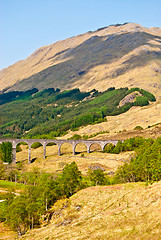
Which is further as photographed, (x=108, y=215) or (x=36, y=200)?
(x=36, y=200)

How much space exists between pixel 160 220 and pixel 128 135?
131 meters

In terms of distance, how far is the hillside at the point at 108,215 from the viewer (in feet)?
119

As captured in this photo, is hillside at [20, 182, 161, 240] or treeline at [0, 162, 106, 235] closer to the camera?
hillside at [20, 182, 161, 240]

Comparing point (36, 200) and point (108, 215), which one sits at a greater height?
point (108, 215)

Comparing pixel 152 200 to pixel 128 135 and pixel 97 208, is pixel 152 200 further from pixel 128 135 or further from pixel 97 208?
pixel 128 135

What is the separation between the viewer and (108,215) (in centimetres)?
4384

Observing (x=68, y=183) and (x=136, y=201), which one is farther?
(x=68, y=183)

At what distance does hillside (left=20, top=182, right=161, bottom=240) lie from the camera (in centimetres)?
3622

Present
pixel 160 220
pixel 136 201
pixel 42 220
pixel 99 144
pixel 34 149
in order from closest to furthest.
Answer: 1. pixel 160 220
2. pixel 136 201
3. pixel 42 220
4. pixel 99 144
5. pixel 34 149

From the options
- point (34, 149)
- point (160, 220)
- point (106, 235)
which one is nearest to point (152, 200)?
point (160, 220)

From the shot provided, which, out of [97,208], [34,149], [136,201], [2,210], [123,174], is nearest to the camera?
[136,201]

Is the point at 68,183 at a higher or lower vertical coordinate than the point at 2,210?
higher

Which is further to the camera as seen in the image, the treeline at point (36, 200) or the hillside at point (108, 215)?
the treeline at point (36, 200)

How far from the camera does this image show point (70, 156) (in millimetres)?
148625
